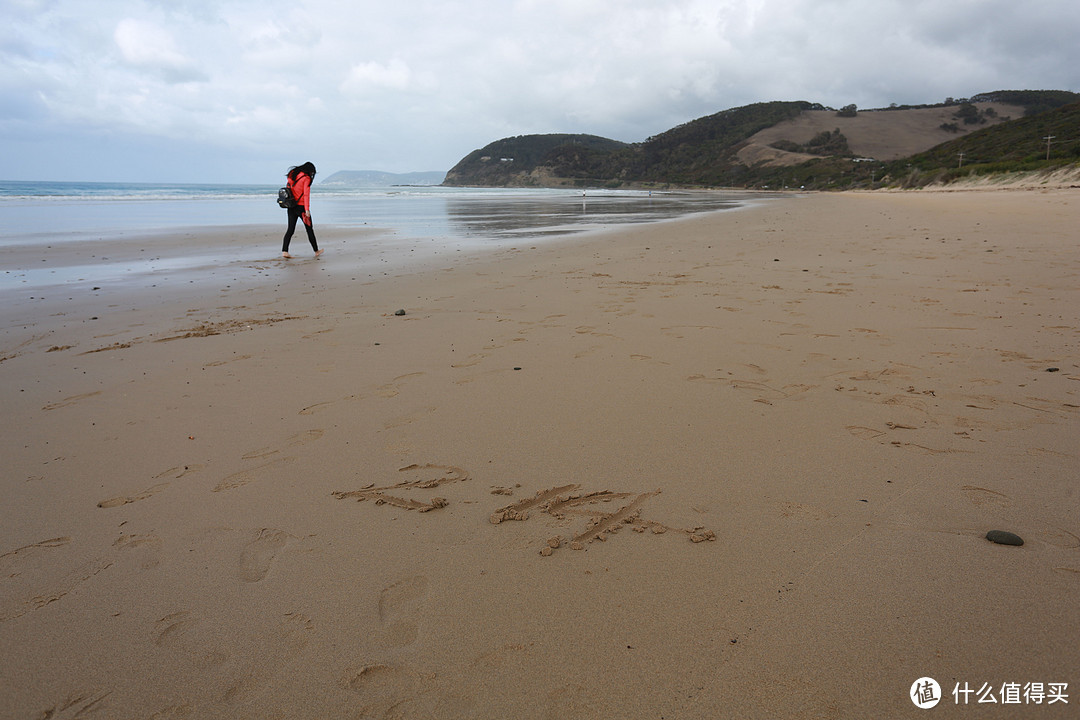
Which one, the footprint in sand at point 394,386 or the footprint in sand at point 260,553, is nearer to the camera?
the footprint in sand at point 260,553

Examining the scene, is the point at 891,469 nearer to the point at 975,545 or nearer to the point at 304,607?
the point at 975,545

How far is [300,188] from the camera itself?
10.5 metres

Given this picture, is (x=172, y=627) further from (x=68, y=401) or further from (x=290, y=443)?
(x=68, y=401)

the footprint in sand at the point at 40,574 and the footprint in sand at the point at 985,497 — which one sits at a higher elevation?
the footprint in sand at the point at 40,574

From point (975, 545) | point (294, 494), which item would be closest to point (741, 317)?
point (975, 545)

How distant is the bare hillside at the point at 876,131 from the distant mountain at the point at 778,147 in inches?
6.2

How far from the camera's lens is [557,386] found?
3295mm

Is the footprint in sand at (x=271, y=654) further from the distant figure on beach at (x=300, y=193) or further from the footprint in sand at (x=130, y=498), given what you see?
the distant figure on beach at (x=300, y=193)

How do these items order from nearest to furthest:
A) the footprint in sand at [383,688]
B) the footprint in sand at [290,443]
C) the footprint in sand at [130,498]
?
1. the footprint in sand at [383,688]
2. the footprint in sand at [130,498]
3. the footprint in sand at [290,443]

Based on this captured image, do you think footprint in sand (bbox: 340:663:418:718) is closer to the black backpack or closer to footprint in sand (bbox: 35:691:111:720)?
footprint in sand (bbox: 35:691:111:720)

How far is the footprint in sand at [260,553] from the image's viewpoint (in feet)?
5.91

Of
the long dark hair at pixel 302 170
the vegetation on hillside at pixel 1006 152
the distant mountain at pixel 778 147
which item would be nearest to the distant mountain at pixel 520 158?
the distant mountain at pixel 778 147

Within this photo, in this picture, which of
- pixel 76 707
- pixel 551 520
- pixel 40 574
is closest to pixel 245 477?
pixel 40 574

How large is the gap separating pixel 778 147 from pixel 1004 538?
341 ft
